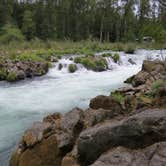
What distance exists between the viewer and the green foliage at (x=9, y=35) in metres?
36.3

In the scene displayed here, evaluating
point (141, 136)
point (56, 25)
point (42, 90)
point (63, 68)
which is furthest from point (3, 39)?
point (141, 136)

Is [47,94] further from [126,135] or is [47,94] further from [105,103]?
[126,135]

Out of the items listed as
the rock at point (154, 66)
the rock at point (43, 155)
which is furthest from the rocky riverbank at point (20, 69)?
the rock at point (43, 155)

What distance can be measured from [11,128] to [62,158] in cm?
371

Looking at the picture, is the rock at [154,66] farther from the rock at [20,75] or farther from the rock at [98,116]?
the rock at [98,116]

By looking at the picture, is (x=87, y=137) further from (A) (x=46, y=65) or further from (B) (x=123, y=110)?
(A) (x=46, y=65)

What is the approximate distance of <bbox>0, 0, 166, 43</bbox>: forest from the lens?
44.2m

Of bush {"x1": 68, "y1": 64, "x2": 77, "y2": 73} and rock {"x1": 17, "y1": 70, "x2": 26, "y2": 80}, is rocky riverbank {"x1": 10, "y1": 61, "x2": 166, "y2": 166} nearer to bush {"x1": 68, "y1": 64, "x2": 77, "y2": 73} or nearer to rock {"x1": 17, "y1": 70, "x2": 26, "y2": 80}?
rock {"x1": 17, "y1": 70, "x2": 26, "y2": 80}

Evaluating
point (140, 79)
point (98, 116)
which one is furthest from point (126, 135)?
point (140, 79)

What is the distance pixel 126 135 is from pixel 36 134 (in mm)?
2452

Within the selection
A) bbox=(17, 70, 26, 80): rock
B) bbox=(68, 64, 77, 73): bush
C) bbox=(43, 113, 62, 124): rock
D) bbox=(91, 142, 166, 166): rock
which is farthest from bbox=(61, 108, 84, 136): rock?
bbox=(68, 64, 77, 73): bush

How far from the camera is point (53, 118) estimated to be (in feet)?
26.9

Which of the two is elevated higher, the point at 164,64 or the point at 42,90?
the point at 164,64

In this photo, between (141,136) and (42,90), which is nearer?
(141,136)
